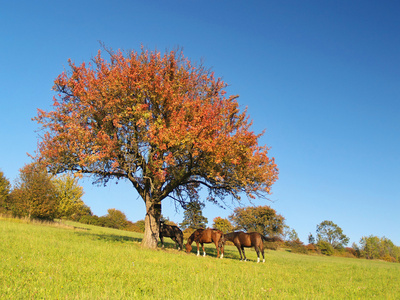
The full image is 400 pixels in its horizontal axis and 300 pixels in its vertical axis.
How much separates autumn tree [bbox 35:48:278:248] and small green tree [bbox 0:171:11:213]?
34616 millimetres

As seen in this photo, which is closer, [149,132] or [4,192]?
[149,132]

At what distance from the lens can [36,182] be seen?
37.0 meters

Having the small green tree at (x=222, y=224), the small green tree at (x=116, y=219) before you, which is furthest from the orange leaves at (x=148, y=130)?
the small green tree at (x=116, y=219)

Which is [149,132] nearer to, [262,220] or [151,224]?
[151,224]

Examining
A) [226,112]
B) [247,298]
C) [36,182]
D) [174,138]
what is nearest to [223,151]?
[174,138]

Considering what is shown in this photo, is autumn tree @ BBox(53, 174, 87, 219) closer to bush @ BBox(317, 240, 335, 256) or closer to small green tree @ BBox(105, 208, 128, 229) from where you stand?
small green tree @ BBox(105, 208, 128, 229)

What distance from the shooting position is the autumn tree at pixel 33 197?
36.1 meters

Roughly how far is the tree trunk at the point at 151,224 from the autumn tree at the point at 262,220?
5461cm

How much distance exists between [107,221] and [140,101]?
62.3 meters

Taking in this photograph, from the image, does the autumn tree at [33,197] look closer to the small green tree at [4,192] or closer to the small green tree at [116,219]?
the small green tree at [4,192]

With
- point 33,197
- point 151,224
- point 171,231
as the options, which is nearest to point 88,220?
point 33,197

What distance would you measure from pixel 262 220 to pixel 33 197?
56648 millimetres

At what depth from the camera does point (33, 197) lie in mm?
36094

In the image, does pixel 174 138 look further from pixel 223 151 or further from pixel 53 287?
pixel 53 287
